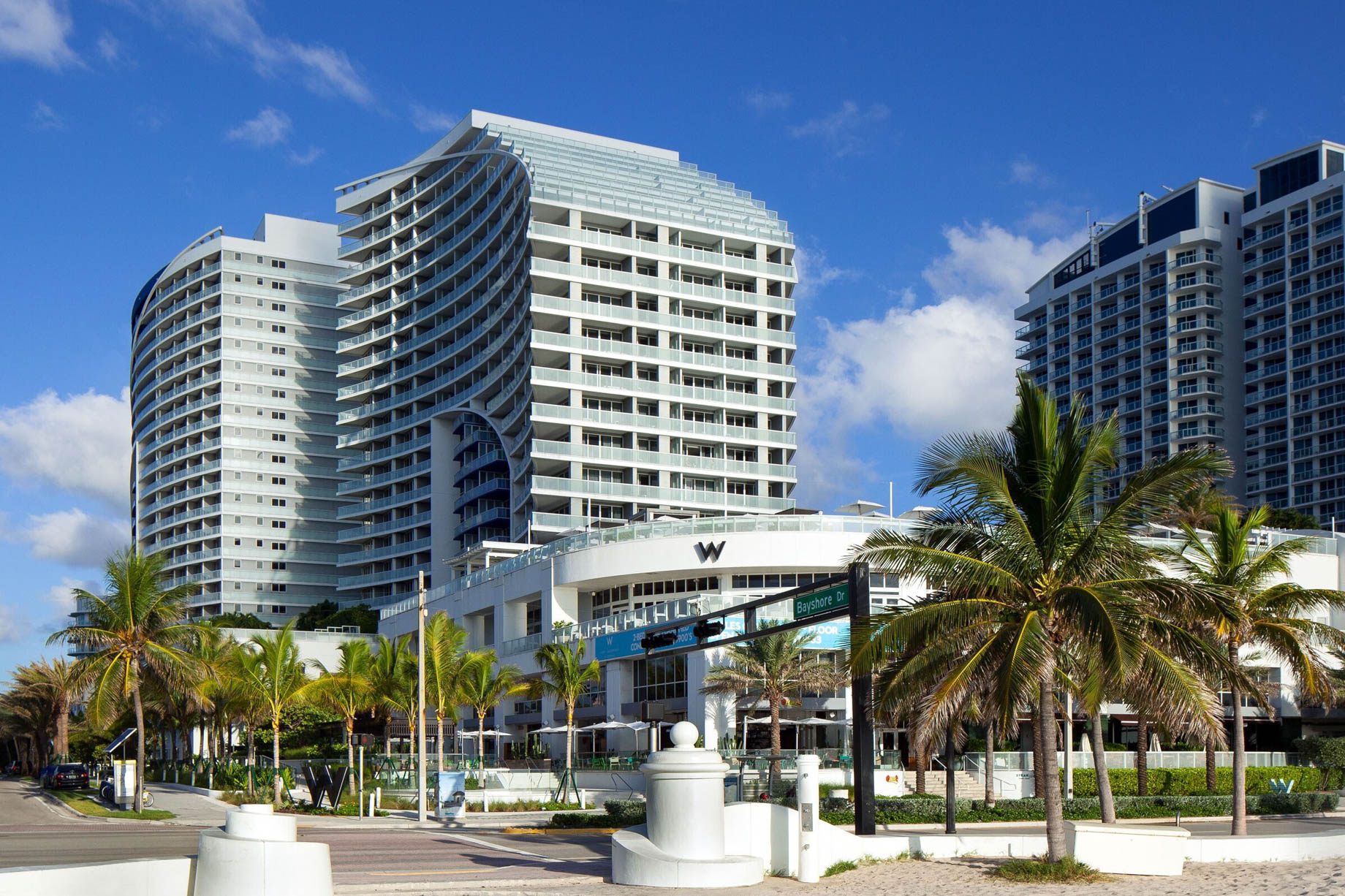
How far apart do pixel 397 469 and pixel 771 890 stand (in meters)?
110

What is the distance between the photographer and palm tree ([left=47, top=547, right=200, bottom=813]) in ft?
142

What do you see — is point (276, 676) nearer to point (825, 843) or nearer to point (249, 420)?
point (825, 843)

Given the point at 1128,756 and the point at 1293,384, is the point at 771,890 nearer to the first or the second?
the point at 1128,756

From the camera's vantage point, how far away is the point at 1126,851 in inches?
912

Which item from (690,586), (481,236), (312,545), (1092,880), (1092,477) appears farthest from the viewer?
(312,545)

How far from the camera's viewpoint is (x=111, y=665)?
43156 millimetres

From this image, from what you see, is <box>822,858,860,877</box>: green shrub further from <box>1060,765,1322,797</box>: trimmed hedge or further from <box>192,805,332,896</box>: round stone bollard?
<box>1060,765,1322,797</box>: trimmed hedge

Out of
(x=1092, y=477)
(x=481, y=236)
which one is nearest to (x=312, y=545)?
(x=481, y=236)

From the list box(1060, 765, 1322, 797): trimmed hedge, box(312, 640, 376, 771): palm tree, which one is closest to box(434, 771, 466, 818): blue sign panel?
box(312, 640, 376, 771): palm tree

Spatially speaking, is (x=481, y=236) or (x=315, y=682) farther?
(x=481, y=236)

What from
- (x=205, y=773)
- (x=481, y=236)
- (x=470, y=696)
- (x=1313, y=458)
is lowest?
(x=205, y=773)

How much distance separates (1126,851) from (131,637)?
33324mm

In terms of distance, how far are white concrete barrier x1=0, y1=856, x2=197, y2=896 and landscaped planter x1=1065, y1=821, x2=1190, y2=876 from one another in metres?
15.2

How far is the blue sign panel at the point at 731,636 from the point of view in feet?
170
